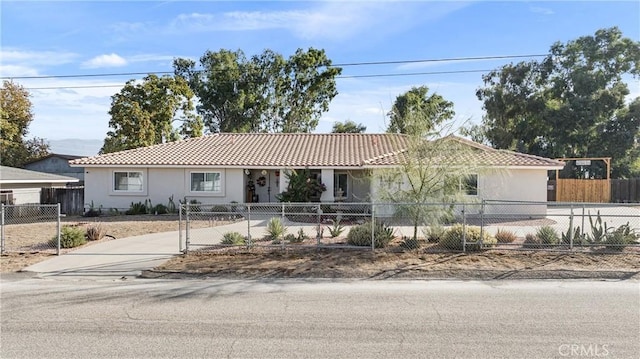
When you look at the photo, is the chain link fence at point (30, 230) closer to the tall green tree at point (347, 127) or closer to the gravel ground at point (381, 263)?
the gravel ground at point (381, 263)

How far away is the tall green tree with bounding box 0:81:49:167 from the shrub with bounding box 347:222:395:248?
3472 cm

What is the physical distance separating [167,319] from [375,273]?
4.63 metres

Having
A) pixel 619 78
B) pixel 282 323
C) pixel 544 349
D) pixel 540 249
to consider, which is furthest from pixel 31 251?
pixel 619 78

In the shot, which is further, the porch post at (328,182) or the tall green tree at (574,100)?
the tall green tree at (574,100)

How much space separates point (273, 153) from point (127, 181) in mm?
7622

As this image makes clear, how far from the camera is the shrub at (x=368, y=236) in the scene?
39.0ft

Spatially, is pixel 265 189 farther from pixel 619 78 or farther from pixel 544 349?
pixel 619 78

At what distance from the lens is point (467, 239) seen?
11758 millimetres

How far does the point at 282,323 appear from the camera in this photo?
6402mm

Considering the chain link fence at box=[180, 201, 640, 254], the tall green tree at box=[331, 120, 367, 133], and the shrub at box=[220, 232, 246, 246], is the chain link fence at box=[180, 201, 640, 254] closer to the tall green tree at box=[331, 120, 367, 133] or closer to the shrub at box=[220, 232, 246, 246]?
the shrub at box=[220, 232, 246, 246]

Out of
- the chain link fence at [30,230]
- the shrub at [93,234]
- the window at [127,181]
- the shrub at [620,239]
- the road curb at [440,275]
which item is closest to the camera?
the road curb at [440,275]

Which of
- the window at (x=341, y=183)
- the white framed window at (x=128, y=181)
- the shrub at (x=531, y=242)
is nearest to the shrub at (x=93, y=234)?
the white framed window at (x=128, y=181)

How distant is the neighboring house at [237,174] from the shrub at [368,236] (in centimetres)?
760

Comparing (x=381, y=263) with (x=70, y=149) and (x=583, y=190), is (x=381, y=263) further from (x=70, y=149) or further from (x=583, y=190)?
(x=70, y=149)
